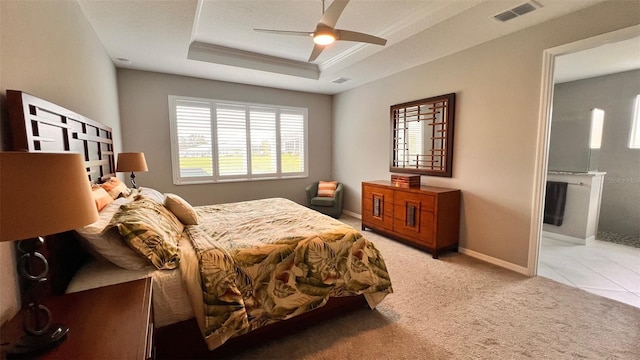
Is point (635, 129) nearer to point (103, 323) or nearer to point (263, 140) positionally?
point (263, 140)

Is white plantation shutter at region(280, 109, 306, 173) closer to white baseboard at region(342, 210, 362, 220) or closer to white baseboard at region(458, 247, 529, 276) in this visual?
white baseboard at region(342, 210, 362, 220)

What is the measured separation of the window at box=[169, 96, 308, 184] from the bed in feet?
7.27

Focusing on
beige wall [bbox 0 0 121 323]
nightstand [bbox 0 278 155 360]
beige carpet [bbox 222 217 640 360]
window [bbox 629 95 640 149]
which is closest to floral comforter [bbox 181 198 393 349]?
beige carpet [bbox 222 217 640 360]

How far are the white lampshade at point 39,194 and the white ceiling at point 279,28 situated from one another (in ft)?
7.25

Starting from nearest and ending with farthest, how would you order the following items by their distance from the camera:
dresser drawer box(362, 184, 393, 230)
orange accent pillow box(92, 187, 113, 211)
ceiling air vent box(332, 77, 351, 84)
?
orange accent pillow box(92, 187, 113, 211), dresser drawer box(362, 184, 393, 230), ceiling air vent box(332, 77, 351, 84)

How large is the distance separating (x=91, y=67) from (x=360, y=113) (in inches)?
162

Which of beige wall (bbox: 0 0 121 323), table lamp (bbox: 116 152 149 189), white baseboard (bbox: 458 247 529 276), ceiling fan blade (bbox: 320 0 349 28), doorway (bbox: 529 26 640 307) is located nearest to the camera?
beige wall (bbox: 0 0 121 323)

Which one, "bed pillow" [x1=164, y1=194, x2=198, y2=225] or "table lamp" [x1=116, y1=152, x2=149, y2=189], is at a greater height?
"table lamp" [x1=116, y1=152, x2=149, y2=189]

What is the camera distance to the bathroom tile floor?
266 cm

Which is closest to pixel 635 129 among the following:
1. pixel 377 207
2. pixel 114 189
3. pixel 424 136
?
pixel 424 136

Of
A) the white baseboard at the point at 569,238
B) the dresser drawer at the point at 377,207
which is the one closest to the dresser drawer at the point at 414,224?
the dresser drawer at the point at 377,207

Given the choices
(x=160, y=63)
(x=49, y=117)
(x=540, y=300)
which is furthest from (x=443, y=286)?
(x=160, y=63)

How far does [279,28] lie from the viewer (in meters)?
3.34

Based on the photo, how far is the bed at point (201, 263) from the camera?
Answer: 148 cm
